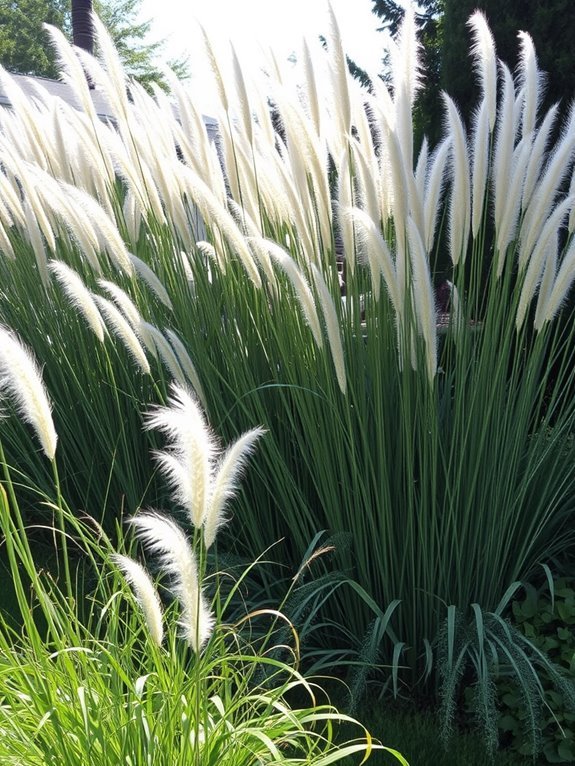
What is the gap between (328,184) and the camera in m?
2.67

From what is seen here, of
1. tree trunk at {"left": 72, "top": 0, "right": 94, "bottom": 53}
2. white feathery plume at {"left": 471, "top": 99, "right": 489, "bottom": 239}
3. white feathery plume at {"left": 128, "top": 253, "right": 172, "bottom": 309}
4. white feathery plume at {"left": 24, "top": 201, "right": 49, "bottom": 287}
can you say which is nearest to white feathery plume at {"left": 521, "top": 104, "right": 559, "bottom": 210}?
white feathery plume at {"left": 471, "top": 99, "right": 489, "bottom": 239}

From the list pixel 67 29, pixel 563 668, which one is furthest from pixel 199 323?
pixel 67 29

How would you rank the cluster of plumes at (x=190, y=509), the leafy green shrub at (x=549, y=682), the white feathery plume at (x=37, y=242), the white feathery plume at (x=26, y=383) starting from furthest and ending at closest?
the white feathery plume at (x=37, y=242) < the leafy green shrub at (x=549, y=682) < the white feathery plume at (x=26, y=383) < the cluster of plumes at (x=190, y=509)

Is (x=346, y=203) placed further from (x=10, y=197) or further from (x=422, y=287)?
(x=10, y=197)

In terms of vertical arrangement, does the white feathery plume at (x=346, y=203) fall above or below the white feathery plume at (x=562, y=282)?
above

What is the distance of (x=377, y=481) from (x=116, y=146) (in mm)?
1383

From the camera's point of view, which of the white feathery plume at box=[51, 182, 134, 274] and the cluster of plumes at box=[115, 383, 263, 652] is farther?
the white feathery plume at box=[51, 182, 134, 274]

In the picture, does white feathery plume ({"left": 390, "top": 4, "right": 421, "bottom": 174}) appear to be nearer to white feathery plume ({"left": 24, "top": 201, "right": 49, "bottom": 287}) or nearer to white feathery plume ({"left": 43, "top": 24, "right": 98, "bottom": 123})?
white feathery plume ({"left": 43, "top": 24, "right": 98, "bottom": 123})

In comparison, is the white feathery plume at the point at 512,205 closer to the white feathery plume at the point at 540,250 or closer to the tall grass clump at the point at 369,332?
the tall grass clump at the point at 369,332

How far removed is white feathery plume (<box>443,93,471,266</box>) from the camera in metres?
2.40

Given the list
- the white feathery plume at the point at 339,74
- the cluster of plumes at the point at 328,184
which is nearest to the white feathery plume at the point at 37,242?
the cluster of plumes at the point at 328,184

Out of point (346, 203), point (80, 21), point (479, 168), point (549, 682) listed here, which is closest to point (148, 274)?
point (346, 203)

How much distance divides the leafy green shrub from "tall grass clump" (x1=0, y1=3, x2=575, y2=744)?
90 mm

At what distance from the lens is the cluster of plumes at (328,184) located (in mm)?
2299
